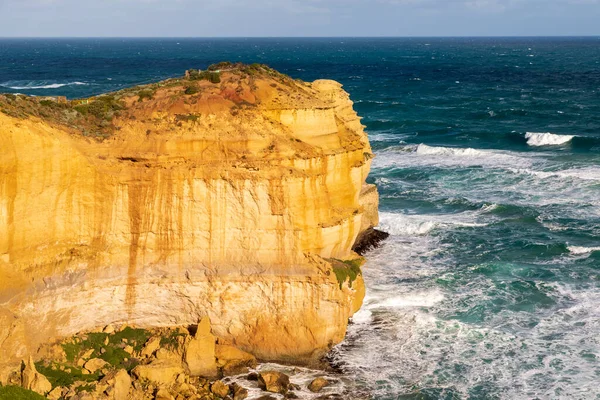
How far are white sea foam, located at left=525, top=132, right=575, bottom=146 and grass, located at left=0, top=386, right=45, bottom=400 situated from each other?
168ft

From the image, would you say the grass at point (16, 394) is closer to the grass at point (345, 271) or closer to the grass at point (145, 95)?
the grass at point (345, 271)

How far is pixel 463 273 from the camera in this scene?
3156cm

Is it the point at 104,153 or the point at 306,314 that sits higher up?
the point at 104,153

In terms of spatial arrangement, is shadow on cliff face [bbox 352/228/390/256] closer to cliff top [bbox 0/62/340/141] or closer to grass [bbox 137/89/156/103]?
cliff top [bbox 0/62/340/141]

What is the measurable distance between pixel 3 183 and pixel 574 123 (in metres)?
62.3

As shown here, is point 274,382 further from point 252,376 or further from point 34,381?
point 34,381

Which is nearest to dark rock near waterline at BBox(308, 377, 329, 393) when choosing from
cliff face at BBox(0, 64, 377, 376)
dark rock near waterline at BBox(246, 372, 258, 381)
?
cliff face at BBox(0, 64, 377, 376)

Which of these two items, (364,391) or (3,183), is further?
(364,391)

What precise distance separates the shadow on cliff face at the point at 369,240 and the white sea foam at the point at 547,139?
1161 inches

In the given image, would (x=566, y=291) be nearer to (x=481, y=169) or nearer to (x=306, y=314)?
(x=306, y=314)

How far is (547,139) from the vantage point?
2400 inches

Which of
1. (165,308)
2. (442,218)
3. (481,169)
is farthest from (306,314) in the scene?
(481,169)

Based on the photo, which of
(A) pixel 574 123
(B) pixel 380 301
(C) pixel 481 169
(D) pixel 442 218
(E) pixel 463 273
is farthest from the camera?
(A) pixel 574 123

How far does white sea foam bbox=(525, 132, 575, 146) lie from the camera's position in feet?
198
